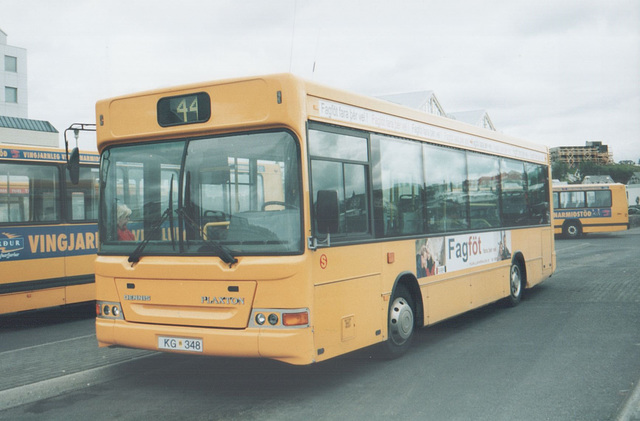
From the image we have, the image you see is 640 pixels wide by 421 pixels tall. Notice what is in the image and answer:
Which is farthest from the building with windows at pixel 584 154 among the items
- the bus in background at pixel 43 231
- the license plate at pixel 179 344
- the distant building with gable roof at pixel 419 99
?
the license plate at pixel 179 344

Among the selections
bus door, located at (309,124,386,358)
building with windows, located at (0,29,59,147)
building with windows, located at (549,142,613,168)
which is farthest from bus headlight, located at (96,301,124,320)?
building with windows, located at (549,142,613,168)

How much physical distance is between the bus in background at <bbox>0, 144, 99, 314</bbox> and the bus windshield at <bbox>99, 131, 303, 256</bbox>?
4502mm

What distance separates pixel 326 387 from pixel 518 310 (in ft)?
19.1

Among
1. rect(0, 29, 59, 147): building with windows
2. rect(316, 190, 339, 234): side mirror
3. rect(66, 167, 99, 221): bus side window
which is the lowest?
rect(316, 190, 339, 234): side mirror

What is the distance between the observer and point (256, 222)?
19.3 ft

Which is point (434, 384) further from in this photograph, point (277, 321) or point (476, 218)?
point (476, 218)

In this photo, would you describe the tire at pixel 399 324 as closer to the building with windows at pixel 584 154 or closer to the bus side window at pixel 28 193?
the bus side window at pixel 28 193

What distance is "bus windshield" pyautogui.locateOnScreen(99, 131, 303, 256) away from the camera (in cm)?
585

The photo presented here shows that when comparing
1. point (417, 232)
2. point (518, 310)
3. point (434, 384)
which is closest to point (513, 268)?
point (518, 310)

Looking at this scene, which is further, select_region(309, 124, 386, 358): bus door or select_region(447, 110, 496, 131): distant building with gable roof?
select_region(447, 110, 496, 131): distant building with gable roof

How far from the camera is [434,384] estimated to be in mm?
6305

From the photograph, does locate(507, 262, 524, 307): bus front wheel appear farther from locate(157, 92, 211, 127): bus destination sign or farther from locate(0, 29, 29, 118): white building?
locate(0, 29, 29, 118): white building

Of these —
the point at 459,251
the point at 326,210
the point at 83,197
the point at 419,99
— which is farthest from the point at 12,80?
the point at 326,210

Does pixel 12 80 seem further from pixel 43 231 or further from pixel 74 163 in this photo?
pixel 74 163
